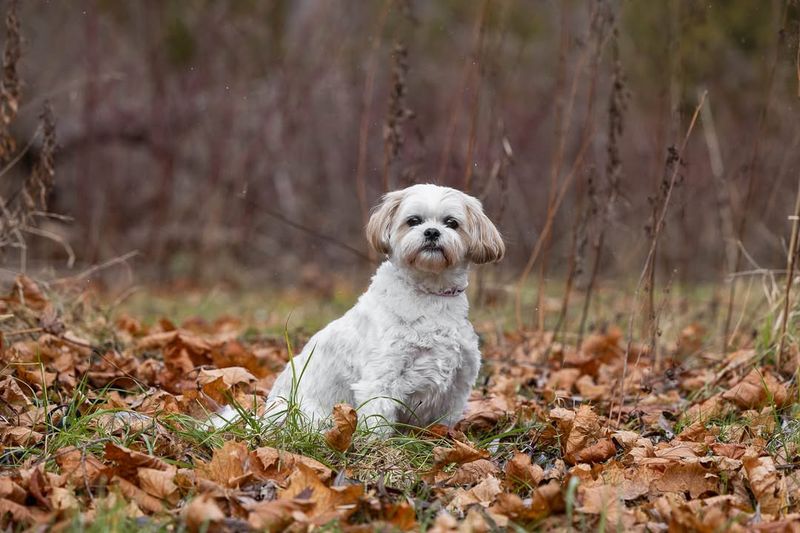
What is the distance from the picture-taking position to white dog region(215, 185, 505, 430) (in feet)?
12.1

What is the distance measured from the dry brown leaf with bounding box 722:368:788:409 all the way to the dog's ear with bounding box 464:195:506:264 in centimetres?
132

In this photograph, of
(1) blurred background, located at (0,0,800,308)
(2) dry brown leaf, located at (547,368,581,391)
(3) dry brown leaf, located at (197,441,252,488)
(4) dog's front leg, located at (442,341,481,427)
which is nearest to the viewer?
(3) dry brown leaf, located at (197,441,252,488)

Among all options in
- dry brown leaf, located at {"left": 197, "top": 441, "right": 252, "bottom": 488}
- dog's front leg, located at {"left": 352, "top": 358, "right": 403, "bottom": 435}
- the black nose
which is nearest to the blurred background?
the black nose

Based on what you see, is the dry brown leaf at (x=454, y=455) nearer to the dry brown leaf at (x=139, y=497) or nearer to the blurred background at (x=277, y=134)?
the dry brown leaf at (x=139, y=497)

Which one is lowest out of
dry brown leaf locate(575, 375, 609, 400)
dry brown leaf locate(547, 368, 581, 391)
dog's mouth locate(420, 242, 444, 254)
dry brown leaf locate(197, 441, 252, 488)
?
dry brown leaf locate(547, 368, 581, 391)

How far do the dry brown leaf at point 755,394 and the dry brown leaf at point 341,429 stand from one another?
1.91 m

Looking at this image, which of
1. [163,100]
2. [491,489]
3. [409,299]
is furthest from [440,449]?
[163,100]

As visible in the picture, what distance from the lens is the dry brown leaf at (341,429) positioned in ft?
10.8

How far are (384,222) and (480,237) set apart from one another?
42 cm

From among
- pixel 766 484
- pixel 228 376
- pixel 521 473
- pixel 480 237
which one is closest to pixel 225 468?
pixel 521 473

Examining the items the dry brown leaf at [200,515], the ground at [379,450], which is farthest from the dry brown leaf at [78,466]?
the dry brown leaf at [200,515]

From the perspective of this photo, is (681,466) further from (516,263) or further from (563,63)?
(516,263)

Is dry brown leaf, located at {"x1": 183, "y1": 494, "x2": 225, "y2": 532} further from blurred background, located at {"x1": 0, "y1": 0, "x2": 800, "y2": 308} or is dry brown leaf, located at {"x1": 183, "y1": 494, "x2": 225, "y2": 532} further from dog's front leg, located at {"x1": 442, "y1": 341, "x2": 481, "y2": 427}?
→ blurred background, located at {"x1": 0, "y1": 0, "x2": 800, "y2": 308}

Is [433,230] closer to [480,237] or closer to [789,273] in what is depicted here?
[480,237]
